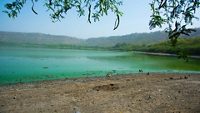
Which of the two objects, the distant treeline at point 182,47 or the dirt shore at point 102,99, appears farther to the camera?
the dirt shore at point 102,99

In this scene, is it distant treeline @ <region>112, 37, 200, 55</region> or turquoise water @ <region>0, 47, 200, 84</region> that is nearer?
distant treeline @ <region>112, 37, 200, 55</region>

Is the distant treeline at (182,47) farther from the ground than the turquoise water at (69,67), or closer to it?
farther from the ground

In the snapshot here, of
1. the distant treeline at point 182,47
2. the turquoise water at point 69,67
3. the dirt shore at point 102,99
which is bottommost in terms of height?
the turquoise water at point 69,67

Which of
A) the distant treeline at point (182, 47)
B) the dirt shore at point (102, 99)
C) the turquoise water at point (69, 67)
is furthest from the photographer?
the turquoise water at point (69, 67)

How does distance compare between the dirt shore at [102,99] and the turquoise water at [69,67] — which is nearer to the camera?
the dirt shore at [102,99]

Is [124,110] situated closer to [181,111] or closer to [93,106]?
[93,106]

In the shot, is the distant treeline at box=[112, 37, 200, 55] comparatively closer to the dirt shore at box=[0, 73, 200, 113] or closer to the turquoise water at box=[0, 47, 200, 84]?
the dirt shore at box=[0, 73, 200, 113]

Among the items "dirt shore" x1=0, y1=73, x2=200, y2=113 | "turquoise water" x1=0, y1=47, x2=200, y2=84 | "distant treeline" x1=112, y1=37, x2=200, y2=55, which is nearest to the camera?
"distant treeline" x1=112, y1=37, x2=200, y2=55

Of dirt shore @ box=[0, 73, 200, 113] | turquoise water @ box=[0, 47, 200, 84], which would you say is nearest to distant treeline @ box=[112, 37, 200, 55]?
dirt shore @ box=[0, 73, 200, 113]

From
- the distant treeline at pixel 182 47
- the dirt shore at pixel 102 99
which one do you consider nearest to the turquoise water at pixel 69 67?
the distant treeline at pixel 182 47

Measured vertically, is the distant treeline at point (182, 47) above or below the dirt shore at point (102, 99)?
above

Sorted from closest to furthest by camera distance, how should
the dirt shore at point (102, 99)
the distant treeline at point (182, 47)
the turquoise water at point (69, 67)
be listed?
the distant treeline at point (182, 47) < the dirt shore at point (102, 99) < the turquoise water at point (69, 67)

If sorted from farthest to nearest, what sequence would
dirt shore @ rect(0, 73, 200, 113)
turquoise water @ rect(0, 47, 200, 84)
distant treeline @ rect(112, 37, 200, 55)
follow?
turquoise water @ rect(0, 47, 200, 84)
dirt shore @ rect(0, 73, 200, 113)
distant treeline @ rect(112, 37, 200, 55)

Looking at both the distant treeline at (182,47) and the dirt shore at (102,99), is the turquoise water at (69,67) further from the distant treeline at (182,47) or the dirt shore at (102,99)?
the dirt shore at (102,99)
